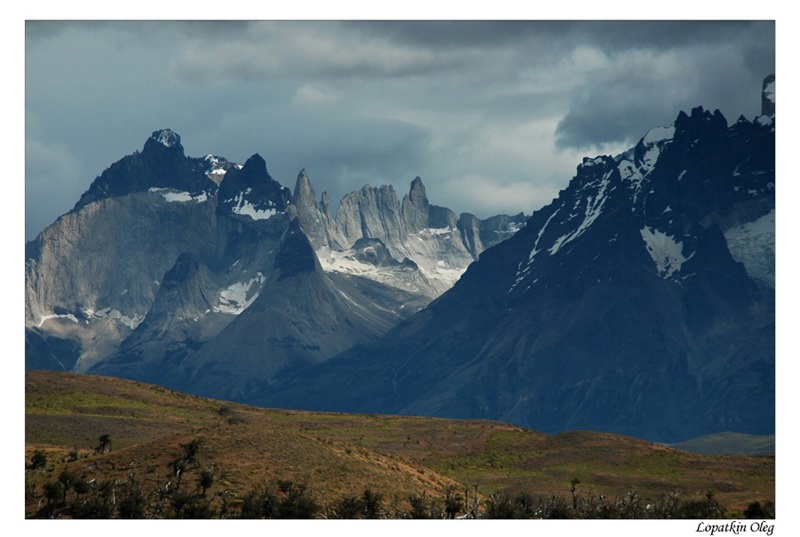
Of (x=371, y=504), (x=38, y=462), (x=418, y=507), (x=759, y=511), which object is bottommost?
(x=759, y=511)

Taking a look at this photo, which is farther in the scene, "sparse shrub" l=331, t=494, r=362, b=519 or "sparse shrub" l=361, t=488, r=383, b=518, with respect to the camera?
"sparse shrub" l=361, t=488, r=383, b=518

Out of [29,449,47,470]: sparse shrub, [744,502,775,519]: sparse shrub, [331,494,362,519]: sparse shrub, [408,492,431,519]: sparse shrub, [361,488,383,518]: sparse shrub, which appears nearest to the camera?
[408,492,431,519]: sparse shrub

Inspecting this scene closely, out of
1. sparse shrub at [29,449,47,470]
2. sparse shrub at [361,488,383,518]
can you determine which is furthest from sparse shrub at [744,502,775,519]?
sparse shrub at [29,449,47,470]

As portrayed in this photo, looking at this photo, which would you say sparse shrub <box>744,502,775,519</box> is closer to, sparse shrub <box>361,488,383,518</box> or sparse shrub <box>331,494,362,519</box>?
sparse shrub <box>361,488,383,518</box>

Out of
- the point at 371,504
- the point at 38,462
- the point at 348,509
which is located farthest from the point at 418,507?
the point at 38,462

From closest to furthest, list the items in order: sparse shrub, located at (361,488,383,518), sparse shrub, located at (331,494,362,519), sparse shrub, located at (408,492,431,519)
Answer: sparse shrub, located at (408,492,431,519), sparse shrub, located at (331,494,362,519), sparse shrub, located at (361,488,383,518)

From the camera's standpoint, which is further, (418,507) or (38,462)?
(38,462)

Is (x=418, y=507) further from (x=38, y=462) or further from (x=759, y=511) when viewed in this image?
(x=38, y=462)

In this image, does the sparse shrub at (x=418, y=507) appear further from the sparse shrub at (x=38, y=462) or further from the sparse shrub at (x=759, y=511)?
the sparse shrub at (x=38, y=462)

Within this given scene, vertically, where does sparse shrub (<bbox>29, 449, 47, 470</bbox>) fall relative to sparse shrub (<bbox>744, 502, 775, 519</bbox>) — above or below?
above
